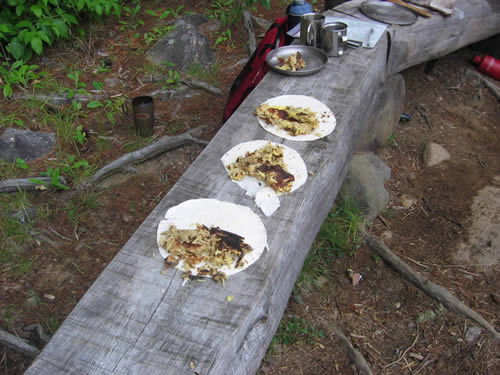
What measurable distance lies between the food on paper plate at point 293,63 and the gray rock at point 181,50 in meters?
2.14

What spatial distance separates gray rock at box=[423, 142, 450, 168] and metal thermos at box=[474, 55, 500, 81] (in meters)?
1.89

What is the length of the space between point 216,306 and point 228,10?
17.7 ft

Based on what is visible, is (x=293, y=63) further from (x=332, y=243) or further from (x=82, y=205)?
(x=82, y=205)

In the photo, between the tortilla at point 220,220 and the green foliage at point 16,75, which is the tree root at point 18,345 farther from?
the green foliage at point 16,75

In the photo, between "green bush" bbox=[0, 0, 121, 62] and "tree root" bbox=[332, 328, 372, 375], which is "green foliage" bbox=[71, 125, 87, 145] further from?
"tree root" bbox=[332, 328, 372, 375]

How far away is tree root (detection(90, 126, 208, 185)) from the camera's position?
354 cm

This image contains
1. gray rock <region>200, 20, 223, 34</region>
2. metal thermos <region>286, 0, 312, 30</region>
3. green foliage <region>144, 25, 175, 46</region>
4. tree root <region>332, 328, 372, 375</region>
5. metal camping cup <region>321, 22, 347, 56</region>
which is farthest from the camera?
gray rock <region>200, 20, 223, 34</region>

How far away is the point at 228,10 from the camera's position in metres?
6.05

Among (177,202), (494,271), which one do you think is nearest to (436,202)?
(494,271)

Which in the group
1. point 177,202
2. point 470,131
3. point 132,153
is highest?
point 177,202

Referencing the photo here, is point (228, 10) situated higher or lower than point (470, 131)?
higher

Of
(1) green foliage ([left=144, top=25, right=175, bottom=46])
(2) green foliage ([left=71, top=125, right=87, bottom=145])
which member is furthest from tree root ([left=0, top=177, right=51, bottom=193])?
(1) green foliage ([left=144, top=25, right=175, bottom=46])

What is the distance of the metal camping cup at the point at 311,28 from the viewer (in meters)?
3.22

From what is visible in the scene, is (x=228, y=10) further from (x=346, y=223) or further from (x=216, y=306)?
(x=216, y=306)
